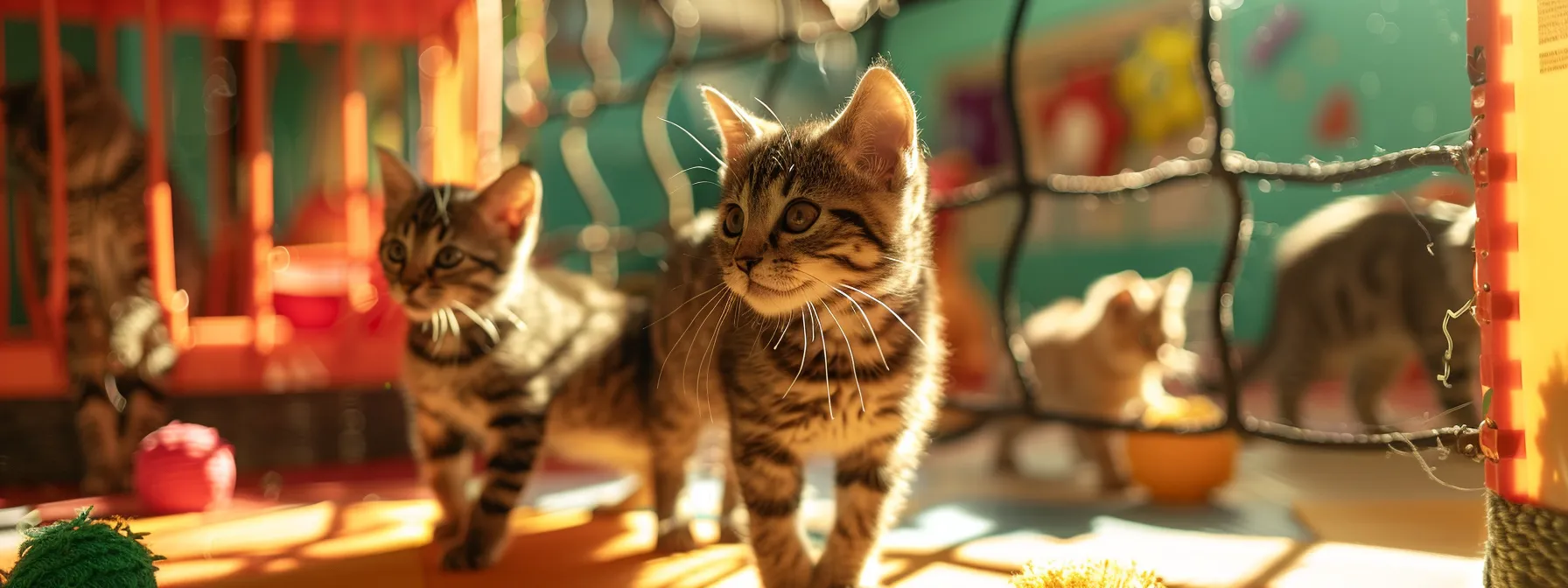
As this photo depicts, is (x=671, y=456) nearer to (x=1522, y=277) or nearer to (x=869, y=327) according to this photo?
(x=869, y=327)

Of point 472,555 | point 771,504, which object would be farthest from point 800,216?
point 472,555

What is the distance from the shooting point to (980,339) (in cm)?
361

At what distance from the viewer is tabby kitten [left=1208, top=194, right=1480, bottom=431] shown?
170 centimetres

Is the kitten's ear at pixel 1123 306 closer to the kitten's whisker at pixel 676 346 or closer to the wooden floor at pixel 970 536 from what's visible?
the wooden floor at pixel 970 536

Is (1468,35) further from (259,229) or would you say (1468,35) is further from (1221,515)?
(259,229)

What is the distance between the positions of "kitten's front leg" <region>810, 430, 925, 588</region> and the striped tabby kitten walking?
492mm

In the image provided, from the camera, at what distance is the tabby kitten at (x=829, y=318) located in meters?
1.10

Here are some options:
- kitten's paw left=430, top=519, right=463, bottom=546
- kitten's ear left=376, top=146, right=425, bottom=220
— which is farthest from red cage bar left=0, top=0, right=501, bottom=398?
kitten's paw left=430, top=519, right=463, bottom=546

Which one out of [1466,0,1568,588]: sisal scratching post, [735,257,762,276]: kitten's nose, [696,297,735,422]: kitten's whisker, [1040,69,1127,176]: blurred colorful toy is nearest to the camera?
[1466,0,1568,588]: sisal scratching post

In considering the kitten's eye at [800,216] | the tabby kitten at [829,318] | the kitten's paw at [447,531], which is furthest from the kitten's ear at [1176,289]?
the kitten's paw at [447,531]

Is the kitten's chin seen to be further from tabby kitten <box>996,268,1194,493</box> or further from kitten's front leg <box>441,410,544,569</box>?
tabby kitten <box>996,268,1194,493</box>

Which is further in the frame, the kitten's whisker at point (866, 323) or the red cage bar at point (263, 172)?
the red cage bar at point (263, 172)

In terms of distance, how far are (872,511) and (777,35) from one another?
1.23 meters

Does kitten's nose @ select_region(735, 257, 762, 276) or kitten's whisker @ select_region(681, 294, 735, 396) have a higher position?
kitten's nose @ select_region(735, 257, 762, 276)
